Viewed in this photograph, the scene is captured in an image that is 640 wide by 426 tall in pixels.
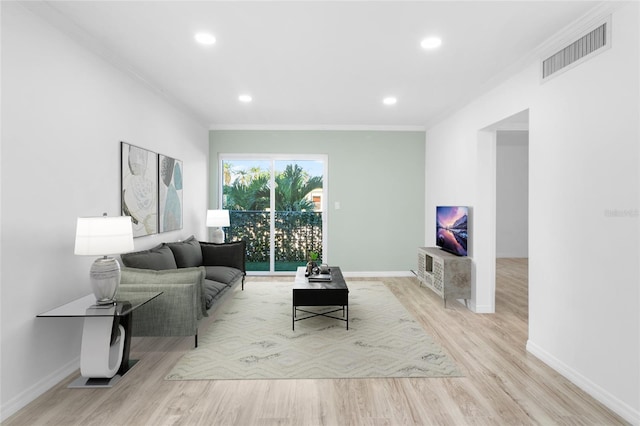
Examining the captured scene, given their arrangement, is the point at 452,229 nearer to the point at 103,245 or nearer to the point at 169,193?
the point at 169,193

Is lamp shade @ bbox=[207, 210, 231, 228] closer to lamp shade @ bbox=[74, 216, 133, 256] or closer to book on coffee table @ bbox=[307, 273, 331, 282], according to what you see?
book on coffee table @ bbox=[307, 273, 331, 282]

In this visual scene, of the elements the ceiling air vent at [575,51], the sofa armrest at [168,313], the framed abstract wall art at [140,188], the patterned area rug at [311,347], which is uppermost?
the ceiling air vent at [575,51]

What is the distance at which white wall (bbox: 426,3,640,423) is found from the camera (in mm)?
2307

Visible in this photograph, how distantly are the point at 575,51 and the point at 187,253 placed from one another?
175 inches

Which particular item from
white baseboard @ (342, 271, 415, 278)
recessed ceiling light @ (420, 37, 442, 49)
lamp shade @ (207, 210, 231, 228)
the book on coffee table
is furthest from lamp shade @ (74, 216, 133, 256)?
white baseboard @ (342, 271, 415, 278)

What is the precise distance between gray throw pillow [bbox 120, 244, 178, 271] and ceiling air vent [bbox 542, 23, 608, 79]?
407 centimetres

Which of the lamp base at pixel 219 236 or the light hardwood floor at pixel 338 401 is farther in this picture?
the lamp base at pixel 219 236

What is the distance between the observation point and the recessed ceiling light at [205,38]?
2990 mm

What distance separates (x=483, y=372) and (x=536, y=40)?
2786mm

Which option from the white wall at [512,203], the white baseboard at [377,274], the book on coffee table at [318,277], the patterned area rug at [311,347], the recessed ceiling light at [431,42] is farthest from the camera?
the white wall at [512,203]

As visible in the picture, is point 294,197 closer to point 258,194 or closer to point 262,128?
point 258,194

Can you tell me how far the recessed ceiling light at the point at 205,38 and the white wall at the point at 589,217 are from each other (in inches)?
115

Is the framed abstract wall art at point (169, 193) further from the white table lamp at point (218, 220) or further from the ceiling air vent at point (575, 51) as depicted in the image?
the ceiling air vent at point (575, 51)

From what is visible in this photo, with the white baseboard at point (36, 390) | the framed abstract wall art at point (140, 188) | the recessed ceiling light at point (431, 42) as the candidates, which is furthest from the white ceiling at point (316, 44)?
the white baseboard at point (36, 390)
